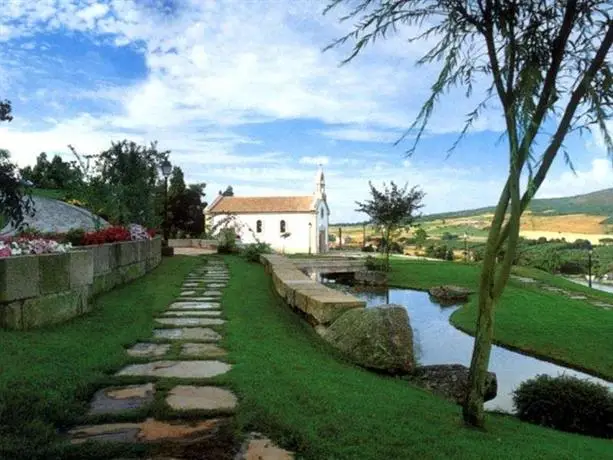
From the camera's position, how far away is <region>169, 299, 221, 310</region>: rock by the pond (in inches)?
306

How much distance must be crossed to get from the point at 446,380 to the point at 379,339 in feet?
2.71

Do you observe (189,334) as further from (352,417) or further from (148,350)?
(352,417)

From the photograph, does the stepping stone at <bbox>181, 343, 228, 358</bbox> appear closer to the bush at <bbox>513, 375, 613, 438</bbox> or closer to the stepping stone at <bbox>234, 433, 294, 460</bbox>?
the stepping stone at <bbox>234, 433, 294, 460</bbox>

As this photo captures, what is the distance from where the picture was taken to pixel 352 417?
11.3 feet

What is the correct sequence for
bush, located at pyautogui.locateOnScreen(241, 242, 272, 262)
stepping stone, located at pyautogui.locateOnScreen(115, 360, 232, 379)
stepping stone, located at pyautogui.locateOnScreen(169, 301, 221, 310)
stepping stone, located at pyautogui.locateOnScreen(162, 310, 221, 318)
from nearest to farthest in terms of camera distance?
Answer: stepping stone, located at pyautogui.locateOnScreen(115, 360, 232, 379), stepping stone, located at pyautogui.locateOnScreen(162, 310, 221, 318), stepping stone, located at pyautogui.locateOnScreen(169, 301, 221, 310), bush, located at pyautogui.locateOnScreen(241, 242, 272, 262)

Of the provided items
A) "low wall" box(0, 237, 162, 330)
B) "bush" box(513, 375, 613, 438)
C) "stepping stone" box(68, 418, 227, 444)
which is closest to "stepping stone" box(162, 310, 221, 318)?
"low wall" box(0, 237, 162, 330)

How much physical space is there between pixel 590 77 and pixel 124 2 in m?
4.49

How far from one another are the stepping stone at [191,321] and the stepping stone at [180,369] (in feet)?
6.07

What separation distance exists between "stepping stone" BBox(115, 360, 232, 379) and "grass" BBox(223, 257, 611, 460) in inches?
6.4

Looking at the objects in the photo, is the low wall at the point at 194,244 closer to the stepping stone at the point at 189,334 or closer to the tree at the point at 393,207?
the tree at the point at 393,207

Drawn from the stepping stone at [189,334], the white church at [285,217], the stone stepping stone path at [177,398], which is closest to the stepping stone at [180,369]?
the stone stepping stone path at [177,398]

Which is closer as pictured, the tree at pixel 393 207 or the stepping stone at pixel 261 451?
the stepping stone at pixel 261 451

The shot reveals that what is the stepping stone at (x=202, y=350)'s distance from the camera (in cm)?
496

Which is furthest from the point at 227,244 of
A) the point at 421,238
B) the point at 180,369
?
the point at 421,238
